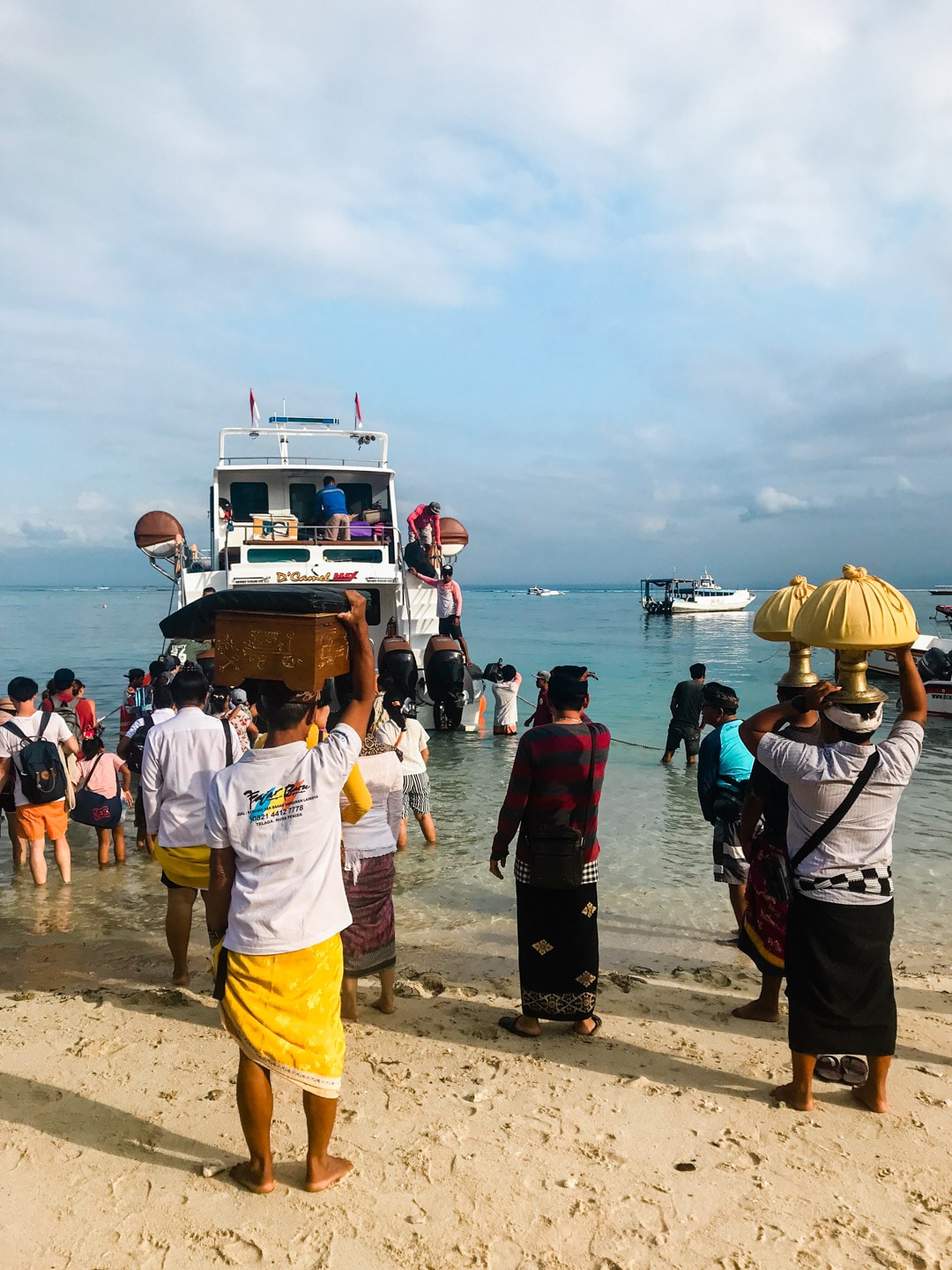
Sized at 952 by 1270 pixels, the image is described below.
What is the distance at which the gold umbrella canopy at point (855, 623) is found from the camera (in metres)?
3.06

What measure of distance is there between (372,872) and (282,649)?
175 centimetres

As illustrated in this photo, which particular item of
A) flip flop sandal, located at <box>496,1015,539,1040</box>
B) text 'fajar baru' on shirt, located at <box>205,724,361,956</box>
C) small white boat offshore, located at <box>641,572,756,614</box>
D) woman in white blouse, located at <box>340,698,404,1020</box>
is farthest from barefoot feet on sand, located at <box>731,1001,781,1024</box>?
small white boat offshore, located at <box>641,572,756,614</box>

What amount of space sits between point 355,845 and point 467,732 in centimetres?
1132

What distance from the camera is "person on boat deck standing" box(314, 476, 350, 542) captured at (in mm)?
13875

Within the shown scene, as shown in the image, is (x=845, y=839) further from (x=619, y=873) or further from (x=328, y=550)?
(x=328, y=550)

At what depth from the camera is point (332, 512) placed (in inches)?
564

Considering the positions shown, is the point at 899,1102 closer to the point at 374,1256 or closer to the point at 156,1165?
the point at 374,1256

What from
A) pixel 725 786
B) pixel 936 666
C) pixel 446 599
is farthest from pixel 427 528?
pixel 936 666

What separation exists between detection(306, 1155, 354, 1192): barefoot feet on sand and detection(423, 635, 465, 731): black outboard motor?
10.4 m

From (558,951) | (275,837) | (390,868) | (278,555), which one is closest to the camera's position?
(275,837)

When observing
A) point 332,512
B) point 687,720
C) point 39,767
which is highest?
point 332,512

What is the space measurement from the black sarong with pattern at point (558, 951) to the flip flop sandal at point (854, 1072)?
114 cm

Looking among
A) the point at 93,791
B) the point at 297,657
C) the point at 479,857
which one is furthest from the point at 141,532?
the point at 297,657

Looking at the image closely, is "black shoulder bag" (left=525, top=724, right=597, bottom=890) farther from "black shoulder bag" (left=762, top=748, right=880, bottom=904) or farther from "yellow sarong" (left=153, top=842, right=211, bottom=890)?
"yellow sarong" (left=153, top=842, right=211, bottom=890)
